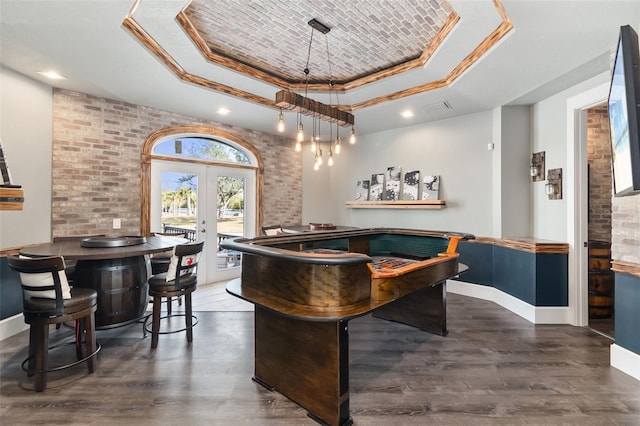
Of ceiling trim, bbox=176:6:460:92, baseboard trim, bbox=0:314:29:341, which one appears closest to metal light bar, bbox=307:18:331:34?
ceiling trim, bbox=176:6:460:92

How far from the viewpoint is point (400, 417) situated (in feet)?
6.68

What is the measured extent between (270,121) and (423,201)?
2932 millimetres

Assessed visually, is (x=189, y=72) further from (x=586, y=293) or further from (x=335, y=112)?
(x=586, y=293)

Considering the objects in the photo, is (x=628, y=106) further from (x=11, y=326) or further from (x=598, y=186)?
(x=11, y=326)

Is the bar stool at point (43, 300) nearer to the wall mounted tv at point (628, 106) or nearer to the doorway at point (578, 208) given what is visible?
the wall mounted tv at point (628, 106)

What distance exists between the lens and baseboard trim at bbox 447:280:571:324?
3.69 metres

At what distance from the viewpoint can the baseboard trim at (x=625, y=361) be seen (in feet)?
8.22

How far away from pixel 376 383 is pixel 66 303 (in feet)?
7.99

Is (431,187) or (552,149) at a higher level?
(552,149)

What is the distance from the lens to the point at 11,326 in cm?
330

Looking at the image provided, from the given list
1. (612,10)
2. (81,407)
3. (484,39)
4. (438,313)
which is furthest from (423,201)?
(81,407)

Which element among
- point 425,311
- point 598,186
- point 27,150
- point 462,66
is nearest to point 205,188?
point 27,150

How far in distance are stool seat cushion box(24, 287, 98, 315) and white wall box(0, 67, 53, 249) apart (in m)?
1.56

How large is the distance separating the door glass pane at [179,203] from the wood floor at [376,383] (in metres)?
1.99
